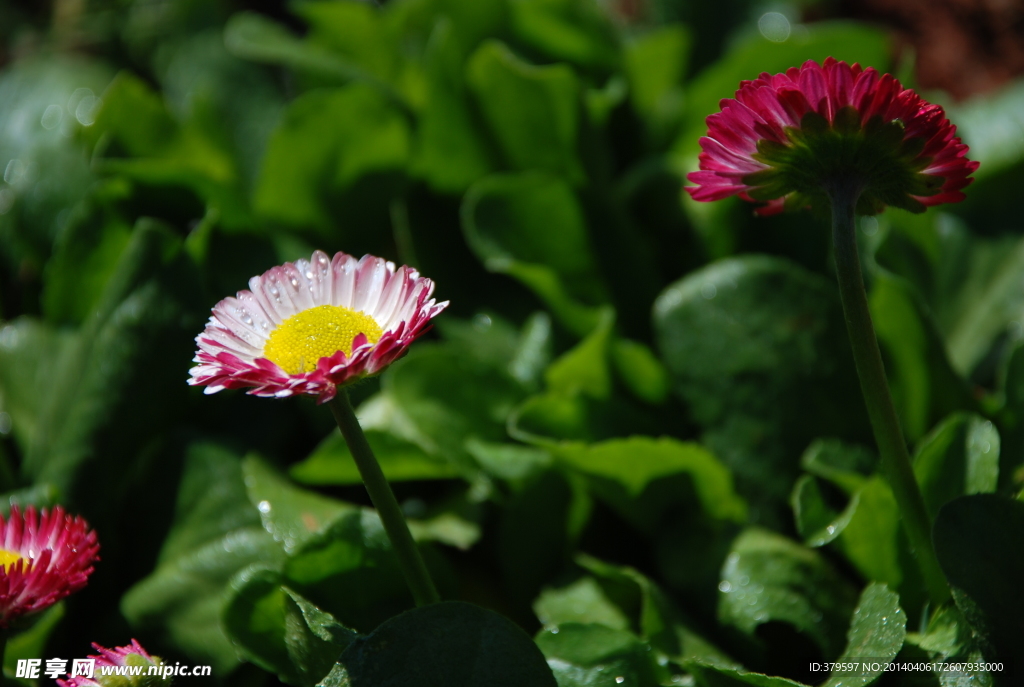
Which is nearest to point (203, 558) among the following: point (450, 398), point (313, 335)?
point (450, 398)

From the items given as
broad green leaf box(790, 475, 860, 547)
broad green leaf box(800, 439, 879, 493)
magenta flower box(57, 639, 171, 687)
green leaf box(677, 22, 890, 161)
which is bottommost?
broad green leaf box(790, 475, 860, 547)

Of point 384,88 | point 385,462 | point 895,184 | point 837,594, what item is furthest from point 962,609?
point 384,88

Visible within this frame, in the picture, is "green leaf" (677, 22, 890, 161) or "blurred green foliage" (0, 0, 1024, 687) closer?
"blurred green foliage" (0, 0, 1024, 687)

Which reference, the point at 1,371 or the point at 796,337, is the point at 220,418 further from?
the point at 796,337

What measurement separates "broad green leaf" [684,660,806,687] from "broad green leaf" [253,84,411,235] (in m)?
0.84

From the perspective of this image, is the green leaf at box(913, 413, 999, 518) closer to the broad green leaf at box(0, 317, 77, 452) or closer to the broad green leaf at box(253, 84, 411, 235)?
the broad green leaf at box(253, 84, 411, 235)

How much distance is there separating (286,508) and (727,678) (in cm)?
49

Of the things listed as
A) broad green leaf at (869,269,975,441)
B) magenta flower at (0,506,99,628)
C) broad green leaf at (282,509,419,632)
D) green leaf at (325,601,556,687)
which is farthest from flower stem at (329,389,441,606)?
broad green leaf at (869,269,975,441)

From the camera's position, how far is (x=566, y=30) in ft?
4.85

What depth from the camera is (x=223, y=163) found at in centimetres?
144

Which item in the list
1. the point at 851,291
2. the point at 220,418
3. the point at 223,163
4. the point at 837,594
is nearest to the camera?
the point at 851,291

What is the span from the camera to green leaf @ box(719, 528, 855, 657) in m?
0.90

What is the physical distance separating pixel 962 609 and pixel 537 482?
46 cm

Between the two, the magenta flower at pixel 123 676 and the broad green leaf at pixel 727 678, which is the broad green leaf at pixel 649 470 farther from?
the magenta flower at pixel 123 676
